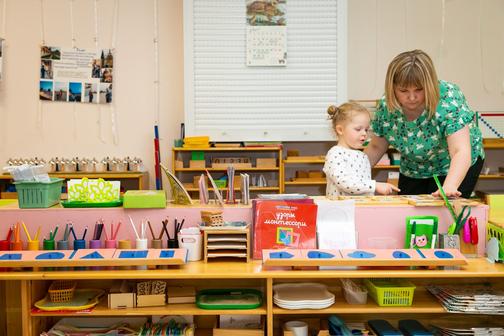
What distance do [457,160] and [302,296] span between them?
865 mm

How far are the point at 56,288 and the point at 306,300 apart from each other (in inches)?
38.1

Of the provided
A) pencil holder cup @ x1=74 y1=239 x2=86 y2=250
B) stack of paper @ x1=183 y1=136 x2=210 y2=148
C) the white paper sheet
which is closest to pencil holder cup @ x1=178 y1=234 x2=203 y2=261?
pencil holder cup @ x1=74 y1=239 x2=86 y2=250

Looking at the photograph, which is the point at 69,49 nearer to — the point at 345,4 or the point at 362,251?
the point at 345,4

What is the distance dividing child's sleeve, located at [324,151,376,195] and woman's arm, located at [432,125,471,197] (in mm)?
318

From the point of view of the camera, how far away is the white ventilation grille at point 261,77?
5.26 m

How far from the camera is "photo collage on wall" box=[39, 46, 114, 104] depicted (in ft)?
18.4

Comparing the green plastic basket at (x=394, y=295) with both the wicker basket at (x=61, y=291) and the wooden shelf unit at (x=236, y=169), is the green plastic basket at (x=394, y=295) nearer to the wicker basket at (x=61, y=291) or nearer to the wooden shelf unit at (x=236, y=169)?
the wicker basket at (x=61, y=291)

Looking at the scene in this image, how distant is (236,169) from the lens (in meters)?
5.27

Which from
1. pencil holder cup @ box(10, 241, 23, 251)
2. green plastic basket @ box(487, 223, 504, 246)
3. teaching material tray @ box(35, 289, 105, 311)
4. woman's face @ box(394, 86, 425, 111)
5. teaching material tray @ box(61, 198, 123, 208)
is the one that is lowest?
teaching material tray @ box(35, 289, 105, 311)

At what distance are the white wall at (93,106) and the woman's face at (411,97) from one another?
346cm

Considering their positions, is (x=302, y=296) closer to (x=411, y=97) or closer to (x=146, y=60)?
(x=411, y=97)

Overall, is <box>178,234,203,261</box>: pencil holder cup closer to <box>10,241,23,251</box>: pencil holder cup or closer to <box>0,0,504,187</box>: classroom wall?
<box>10,241,23,251</box>: pencil holder cup

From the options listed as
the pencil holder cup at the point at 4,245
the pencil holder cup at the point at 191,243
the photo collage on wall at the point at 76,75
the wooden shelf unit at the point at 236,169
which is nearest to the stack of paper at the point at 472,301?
the pencil holder cup at the point at 191,243

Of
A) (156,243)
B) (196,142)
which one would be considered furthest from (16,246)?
(196,142)
